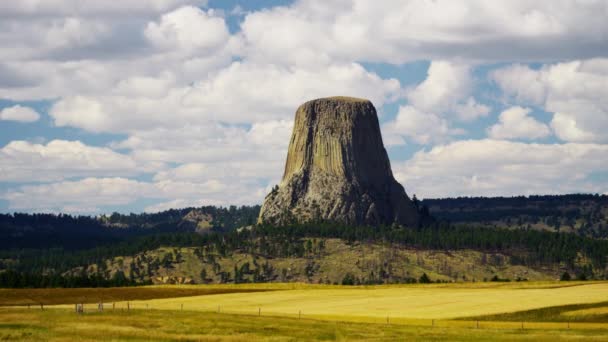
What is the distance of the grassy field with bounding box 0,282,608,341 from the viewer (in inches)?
3063

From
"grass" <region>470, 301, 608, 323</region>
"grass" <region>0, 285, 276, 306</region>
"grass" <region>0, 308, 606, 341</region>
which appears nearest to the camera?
"grass" <region>0, 308, 606, 341</region>

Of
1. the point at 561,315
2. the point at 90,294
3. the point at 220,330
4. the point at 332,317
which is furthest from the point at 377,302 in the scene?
the point at 90,294

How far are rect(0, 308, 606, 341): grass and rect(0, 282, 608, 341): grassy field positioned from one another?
99mm

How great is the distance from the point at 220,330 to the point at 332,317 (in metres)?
22.1

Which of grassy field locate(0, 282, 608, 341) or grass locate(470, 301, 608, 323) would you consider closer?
grassy field locate(0, 282, 608, 341)

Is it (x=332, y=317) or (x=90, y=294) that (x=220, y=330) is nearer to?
(x=332, y=317)

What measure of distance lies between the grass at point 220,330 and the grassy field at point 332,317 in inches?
3.9

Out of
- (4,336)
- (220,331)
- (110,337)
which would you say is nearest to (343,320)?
(220,331)

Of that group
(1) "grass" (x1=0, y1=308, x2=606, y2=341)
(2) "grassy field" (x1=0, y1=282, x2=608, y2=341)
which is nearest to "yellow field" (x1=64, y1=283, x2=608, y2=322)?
(2) "grassy field" (x1=0, y1=282, x2=608, y2=341)

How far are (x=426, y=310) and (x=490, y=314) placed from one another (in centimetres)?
997

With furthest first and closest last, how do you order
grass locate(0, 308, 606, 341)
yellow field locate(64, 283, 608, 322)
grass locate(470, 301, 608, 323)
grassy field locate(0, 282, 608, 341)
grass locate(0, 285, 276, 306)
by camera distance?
grass locate(0, 285, 276, 306), yellow field locate(64, 283, 608, 322), grass locate(470, 301, 608, 323), grassy field locate(0, 282, 608, 341), grass locate(0, 308, 606, 341)

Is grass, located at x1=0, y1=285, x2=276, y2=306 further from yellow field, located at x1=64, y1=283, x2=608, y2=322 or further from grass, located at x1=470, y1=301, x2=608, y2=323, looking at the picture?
grass, located at x1=470, y1=301, x2=608, y2=323

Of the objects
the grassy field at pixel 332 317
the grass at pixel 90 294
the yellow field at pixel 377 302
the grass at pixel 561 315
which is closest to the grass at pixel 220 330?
the grassy field at pixel 332 317

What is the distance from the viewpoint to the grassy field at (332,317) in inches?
3063
